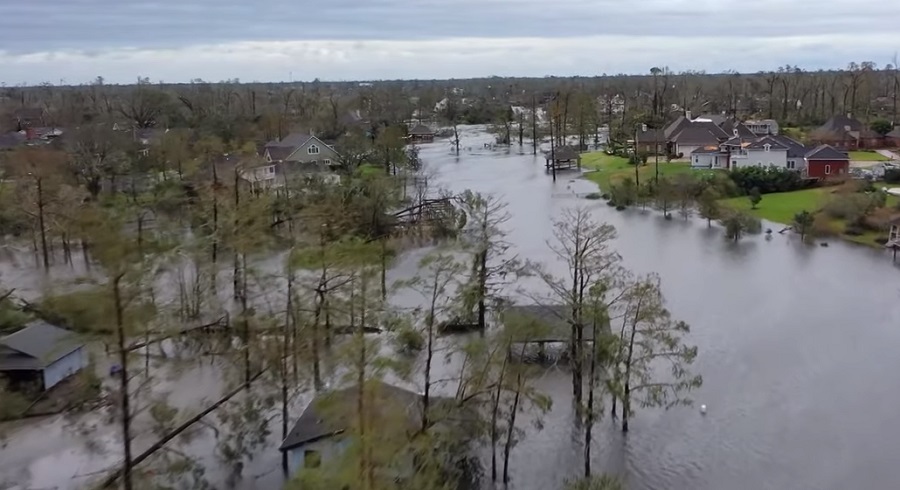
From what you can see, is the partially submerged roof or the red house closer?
the red house

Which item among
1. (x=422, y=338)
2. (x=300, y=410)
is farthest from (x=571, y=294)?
(x=300, y=410)

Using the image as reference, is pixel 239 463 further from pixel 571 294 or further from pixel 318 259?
pixel 571 294

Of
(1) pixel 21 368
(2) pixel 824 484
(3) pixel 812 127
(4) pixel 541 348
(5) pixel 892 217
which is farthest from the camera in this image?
(3) pixel 812 127

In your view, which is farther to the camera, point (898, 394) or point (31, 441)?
point (898, 394)

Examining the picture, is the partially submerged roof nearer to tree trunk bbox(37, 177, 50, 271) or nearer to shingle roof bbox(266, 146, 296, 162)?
shingle roof bbox(266, 146, 296, 162)

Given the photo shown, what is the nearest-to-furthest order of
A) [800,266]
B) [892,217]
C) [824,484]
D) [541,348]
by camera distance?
1. [824,484]
2. [541,348]
3. [800,266]
4. [892,217]

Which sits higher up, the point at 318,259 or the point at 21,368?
the point at 318,259

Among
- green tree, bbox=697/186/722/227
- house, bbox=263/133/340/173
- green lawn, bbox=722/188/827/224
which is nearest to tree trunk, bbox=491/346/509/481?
green tree, bbox=697/186/722/227

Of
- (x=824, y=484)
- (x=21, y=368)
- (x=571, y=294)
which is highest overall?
(x=571, y=294)
